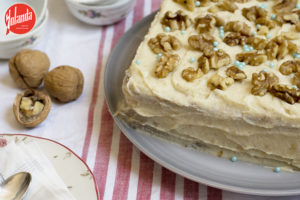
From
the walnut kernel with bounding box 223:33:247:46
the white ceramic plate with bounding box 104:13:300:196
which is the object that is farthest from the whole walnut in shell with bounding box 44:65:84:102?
the walnut kernel with bounding box 223:33:247:46

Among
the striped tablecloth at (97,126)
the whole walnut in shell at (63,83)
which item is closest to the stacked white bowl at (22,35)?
the striped tablecloth at (97,126)

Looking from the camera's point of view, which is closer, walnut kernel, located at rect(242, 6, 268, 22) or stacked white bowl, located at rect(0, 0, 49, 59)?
walnut kernel, located at rect(242, 6, 268, 22)

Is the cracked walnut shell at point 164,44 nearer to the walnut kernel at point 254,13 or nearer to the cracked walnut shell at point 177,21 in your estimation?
the cracked walnut shell at point 177,21

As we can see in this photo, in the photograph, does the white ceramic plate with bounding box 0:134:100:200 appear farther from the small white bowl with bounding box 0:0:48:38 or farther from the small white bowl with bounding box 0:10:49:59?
the small white bowl with bounding box 0:0:48:38

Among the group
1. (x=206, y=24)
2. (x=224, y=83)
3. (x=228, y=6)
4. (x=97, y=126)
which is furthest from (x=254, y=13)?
(x=97, y=126)

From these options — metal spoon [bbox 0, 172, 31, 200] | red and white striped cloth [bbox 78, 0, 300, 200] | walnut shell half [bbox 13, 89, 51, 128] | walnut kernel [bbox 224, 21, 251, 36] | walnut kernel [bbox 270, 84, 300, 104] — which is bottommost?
red and white striped cloth [bbox 78, 0, 300, 200]

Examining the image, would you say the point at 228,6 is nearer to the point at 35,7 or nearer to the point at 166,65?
the point at 166,65
